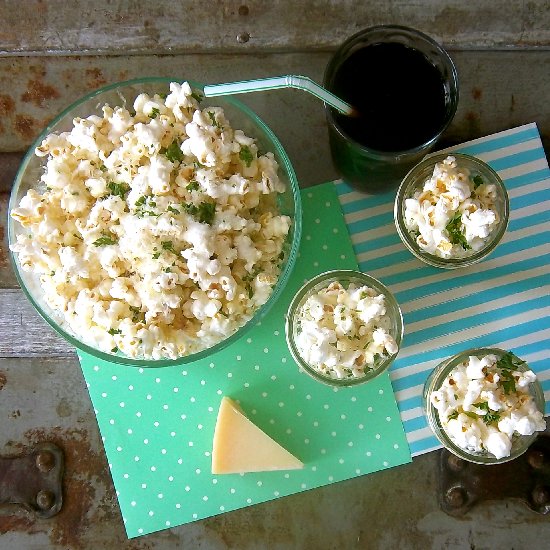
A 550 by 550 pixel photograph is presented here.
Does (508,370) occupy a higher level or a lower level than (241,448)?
higher

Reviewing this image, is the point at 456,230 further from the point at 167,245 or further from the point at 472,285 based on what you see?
the point at 167,245

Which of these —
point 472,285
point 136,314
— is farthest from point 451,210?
point 136,314

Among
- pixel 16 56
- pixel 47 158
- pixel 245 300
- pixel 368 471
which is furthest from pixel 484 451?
pixel 16 56

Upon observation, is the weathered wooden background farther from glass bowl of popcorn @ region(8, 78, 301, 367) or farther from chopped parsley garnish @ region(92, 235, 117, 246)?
chopped parsley garnish @ region(92, 235, 117, 246)

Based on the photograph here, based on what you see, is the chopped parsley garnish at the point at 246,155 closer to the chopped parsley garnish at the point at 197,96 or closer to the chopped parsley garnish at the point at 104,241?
the chopped parsley garnish at the point at 197,96

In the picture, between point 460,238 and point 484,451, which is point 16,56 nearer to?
point 460,238

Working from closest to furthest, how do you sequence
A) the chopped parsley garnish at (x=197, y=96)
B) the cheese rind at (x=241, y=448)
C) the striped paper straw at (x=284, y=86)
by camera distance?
the striped paper straw at (x=284, y=86) → the chopped parsley garnish at (x=197, y=96) → the cheese rind at (x=241, y=448)

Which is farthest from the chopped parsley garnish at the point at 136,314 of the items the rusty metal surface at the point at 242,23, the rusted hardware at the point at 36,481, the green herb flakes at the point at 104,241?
the rusty metal surface at the point at 242,23
